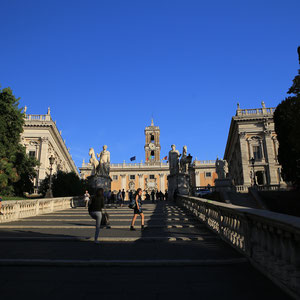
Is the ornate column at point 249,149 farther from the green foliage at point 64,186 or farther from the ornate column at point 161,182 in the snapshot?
the ornate column at point 161,182

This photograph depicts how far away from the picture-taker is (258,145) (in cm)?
4000

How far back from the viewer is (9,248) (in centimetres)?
550

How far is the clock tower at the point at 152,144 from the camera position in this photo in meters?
81.3

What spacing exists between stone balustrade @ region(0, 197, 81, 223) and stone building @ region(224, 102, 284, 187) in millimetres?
29824

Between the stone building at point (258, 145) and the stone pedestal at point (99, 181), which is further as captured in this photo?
the stone building at point (258, 145)

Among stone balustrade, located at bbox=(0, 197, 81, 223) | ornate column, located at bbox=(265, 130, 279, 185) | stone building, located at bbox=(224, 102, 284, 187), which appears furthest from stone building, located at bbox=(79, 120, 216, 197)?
stone balustrade, located at bbox=(0, 197, 81, 223)

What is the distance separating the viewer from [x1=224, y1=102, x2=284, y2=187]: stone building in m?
38.0

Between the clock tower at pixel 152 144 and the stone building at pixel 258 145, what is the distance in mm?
41869

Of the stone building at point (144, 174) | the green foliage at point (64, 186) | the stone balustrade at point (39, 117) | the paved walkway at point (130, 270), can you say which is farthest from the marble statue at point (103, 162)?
the stone building at point (144, 174)

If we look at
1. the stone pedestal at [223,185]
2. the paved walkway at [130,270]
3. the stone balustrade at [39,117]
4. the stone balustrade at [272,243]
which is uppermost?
the stone balustrade at [39,117]

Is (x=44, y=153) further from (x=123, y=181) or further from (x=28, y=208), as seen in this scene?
(x=123, y=181)

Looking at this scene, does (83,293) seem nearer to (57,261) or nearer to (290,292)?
(57,261)

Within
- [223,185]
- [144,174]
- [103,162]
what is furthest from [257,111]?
[144,174]

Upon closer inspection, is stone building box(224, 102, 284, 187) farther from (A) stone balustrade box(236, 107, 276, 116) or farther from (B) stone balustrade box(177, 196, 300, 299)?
(B) stone balustrade box(177, 196, 300, 299)
